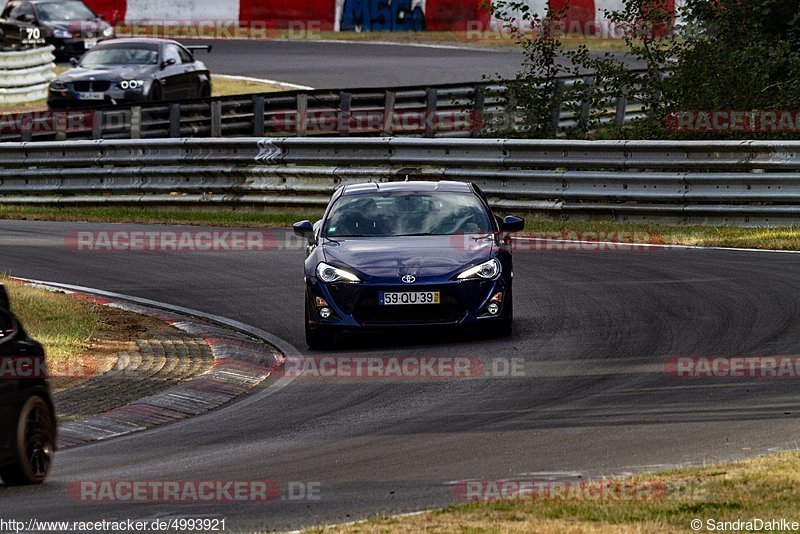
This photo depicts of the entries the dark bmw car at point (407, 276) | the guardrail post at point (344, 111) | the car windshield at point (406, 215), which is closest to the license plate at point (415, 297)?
the dark bmw car at point (407, 276)

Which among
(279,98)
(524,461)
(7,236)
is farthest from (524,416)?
(279,98)

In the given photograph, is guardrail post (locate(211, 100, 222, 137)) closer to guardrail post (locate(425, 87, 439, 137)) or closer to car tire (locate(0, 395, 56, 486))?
guardrail post (locate(425, 87, 439, 137))

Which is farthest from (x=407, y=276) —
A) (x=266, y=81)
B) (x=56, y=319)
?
(x=266, y=81)

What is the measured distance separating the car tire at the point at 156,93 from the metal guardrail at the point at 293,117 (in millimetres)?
2288

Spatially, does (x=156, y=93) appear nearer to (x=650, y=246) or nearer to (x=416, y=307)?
(x=650, y=246)

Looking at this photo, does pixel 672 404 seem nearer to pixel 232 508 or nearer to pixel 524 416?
pixel 524 416

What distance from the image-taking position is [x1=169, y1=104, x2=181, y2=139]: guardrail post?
92.1ft

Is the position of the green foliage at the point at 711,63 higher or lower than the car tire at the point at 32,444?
higher

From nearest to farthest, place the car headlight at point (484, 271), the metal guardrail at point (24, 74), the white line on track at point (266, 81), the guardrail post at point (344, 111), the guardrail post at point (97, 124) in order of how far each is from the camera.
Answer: the car headlight at point (484, 271), the guardrail post at point (97, 124), the guardrail post at point (344, 111), the white line on track at point (266, 81), the metal guardrail at point (24, 74)

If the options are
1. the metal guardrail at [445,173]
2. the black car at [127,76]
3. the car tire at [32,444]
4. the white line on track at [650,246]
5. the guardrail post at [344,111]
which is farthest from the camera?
the black car at [127,76]

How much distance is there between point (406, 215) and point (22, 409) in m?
6.14

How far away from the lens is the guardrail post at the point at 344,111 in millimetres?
29078

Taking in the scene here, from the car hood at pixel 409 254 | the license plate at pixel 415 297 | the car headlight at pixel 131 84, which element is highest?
the car headlight at pixel 131 84

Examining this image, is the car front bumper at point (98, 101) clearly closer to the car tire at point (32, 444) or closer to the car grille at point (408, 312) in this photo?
the car grille at point (408, 312)
